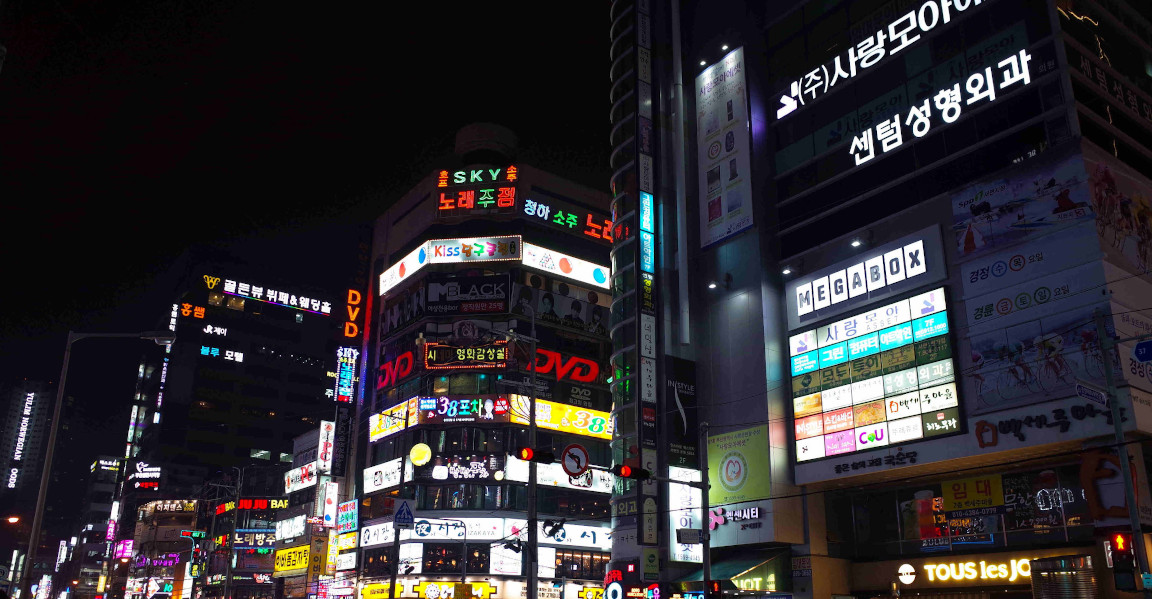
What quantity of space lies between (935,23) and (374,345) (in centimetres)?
5559

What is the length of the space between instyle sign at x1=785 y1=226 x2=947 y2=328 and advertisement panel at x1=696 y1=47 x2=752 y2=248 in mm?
4335

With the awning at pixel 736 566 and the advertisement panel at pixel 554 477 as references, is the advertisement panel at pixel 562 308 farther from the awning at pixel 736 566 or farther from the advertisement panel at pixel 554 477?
the awning at pixel 736 566

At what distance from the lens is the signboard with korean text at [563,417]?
64250 millimetres

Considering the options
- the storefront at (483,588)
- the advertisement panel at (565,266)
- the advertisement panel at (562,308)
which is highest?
the advertisement panel at (565,266)

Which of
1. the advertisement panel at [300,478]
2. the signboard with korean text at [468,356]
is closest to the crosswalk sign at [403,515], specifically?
the signboard with korean text at [468,356]

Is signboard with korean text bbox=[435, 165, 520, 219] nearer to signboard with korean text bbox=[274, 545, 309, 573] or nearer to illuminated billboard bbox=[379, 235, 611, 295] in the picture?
illuminated billboard bbox=[379, 235, 611, 295]

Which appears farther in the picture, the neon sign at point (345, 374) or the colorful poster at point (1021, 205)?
the neon sign at point (345, 374)

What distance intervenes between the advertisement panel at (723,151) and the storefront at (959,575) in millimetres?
15225

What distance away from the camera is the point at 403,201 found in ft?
260

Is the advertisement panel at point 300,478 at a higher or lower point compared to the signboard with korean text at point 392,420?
lower

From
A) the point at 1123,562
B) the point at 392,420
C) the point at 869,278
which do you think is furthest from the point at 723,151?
the point at 392,420

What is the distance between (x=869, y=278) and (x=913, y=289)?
1.98 metres

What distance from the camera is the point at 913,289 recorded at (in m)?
31.4

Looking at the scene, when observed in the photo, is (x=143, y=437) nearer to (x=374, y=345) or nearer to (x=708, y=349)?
(x=374, y=345)
